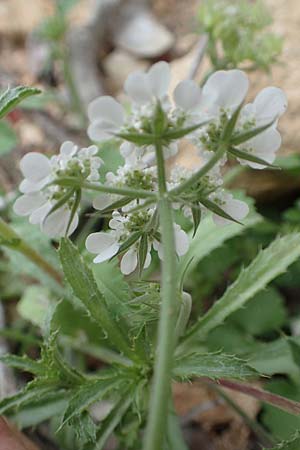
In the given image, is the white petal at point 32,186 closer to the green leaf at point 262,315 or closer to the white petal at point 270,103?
the white petal at point 270,103

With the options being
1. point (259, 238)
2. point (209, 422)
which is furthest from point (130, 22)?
point (209, 422)

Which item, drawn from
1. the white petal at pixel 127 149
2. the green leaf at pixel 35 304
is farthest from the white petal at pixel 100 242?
the green leaf at pixel 35 304

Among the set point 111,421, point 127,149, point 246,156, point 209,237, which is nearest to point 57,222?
point 127,149

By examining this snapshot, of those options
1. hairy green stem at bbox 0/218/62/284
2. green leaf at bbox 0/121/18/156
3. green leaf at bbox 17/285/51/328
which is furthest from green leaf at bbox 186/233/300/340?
green leaf at bbox 0/121/18/156

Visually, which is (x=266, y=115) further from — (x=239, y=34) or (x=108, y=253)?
(x=239, y=34)

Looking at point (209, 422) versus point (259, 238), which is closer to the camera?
point (209, 422)

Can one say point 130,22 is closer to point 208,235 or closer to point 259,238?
point 259,238

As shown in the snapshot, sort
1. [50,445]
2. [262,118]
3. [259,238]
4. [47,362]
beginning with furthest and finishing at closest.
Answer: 1. [259,238]
2. [50,445]
3. [47,362]
4. [262,118]
